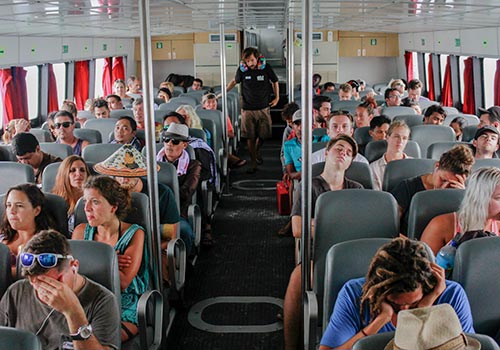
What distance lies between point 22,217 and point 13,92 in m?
5.61

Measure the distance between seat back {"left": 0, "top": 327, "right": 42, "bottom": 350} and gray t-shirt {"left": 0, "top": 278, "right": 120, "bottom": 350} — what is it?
0.77 meters

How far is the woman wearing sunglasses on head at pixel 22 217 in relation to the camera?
407cm

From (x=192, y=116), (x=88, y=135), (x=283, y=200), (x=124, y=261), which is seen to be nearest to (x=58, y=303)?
(x=124, y=261)

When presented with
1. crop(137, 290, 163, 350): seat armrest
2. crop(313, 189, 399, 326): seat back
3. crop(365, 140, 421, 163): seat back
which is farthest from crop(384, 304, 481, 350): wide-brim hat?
crop(365, 140, 421, 163): seat back

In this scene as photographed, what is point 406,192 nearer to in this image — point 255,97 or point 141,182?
point 141,182

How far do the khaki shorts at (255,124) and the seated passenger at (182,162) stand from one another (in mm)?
4706

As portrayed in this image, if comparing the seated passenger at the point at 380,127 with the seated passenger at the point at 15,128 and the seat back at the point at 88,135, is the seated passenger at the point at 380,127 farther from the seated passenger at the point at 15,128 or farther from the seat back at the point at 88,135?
the seated passenger at the point at 15,128

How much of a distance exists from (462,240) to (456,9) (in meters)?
3.07

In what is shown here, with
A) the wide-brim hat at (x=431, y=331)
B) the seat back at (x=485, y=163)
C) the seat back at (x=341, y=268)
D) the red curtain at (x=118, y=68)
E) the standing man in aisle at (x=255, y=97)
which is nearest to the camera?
the wide-brim hat at (x=431, y=331)

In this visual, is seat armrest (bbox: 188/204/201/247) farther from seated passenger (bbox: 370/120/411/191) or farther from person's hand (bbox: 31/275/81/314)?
person's hand (bbox: 31/275/81/314)

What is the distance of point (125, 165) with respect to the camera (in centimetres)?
474

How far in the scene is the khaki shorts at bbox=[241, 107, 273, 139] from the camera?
10766 mm

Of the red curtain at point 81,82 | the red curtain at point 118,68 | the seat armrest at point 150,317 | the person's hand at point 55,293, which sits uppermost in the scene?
the red curtain at point 118,68

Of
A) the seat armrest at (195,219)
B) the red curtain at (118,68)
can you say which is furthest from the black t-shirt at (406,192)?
the red curtain at (118,68)
